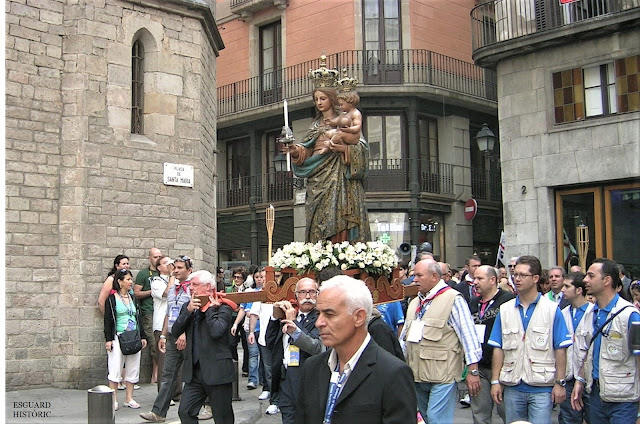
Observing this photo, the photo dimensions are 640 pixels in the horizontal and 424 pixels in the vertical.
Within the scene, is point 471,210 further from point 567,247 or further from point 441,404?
point 441,404

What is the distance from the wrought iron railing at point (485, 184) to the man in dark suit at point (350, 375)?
22.8 meters

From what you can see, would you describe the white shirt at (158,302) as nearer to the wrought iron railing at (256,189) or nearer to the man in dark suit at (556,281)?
the man in dark suit at (556,281)

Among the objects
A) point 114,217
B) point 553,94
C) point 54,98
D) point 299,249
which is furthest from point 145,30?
point 553,94

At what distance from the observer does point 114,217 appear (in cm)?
1234

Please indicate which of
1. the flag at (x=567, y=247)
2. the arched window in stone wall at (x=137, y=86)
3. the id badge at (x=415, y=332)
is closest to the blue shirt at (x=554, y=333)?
the id badge at (x=415, y=332)

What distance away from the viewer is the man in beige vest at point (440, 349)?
248 inches

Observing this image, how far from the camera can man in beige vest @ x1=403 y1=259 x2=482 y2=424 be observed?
6.30m

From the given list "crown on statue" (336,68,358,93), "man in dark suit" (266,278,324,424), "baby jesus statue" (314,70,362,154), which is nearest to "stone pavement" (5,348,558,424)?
"man in dark suit" (266,278,324,424)

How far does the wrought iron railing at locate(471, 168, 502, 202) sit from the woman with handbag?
17.8 m

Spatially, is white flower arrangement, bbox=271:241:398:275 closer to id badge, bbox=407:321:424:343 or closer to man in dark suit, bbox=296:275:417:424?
id badge, bbox=407:321:424:343

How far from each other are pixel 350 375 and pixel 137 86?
10740 millimetres

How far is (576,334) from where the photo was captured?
21.9 feet

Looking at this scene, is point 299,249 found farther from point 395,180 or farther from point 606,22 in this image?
point 395,180

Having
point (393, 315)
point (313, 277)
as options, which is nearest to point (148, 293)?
point (393, 315)
